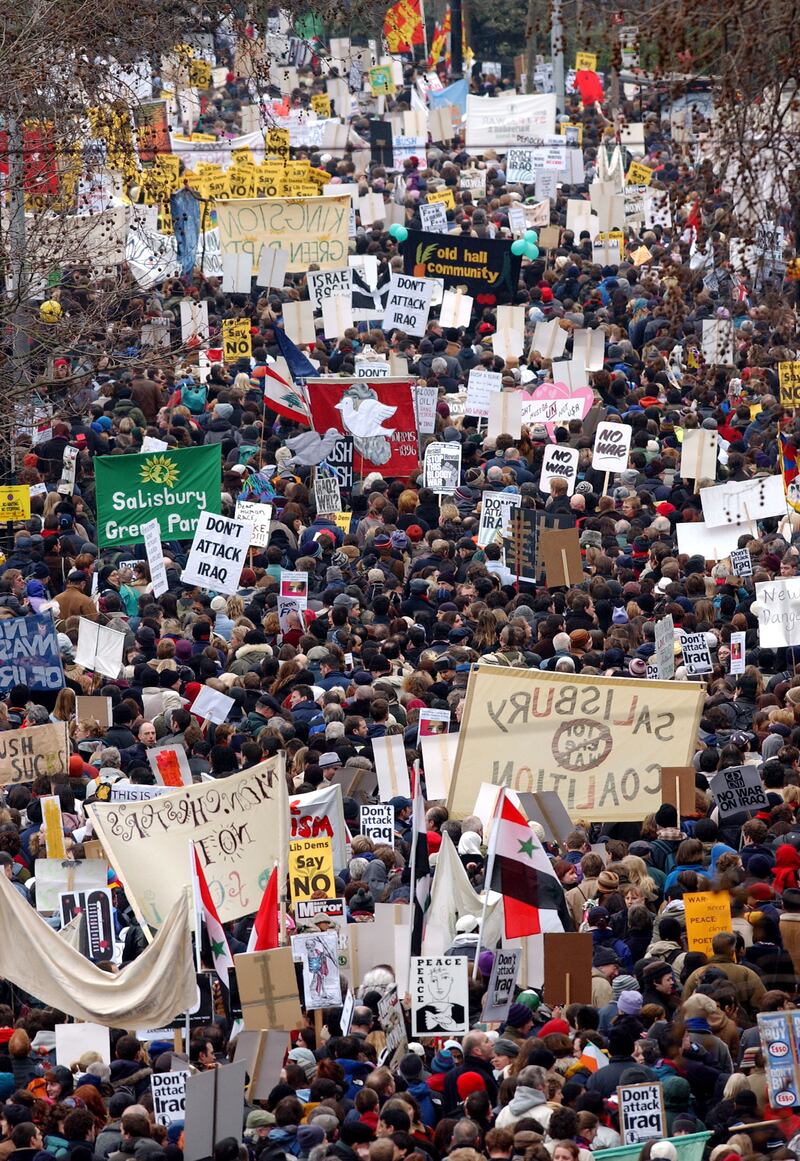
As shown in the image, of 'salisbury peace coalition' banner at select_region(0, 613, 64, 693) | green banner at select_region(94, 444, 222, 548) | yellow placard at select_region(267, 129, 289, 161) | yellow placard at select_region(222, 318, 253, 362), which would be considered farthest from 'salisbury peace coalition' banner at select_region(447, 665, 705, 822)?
yellow placard at select_region(267, 129, 289, 161)

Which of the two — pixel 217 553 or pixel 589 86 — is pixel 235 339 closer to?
pixel 217 553

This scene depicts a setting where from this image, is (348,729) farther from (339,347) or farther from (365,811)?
(339,347)

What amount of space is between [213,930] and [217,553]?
6.15 meters

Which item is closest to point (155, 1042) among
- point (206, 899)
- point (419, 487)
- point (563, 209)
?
point (206, 899)

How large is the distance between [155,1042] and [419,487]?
932 cm

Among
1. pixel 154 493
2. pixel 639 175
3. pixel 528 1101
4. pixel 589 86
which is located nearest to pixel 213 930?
pixel 528 1101

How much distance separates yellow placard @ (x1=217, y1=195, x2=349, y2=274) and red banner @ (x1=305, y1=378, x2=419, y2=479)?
285 inches

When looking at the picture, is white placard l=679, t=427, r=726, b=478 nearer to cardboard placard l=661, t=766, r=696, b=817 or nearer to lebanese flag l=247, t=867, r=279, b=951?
cardboard placard l=661, t=766, r=696, b=817

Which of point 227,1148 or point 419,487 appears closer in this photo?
point 227,1148

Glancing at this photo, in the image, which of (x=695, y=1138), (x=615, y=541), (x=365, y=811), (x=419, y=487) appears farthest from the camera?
(x=419, y=487)

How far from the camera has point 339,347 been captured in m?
22.2

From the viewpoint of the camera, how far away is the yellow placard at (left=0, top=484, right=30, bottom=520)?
1689 cm

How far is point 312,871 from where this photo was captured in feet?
34.7

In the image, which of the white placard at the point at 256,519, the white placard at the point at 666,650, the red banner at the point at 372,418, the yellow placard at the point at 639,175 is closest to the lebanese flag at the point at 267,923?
the white placard at the point at 666,650
